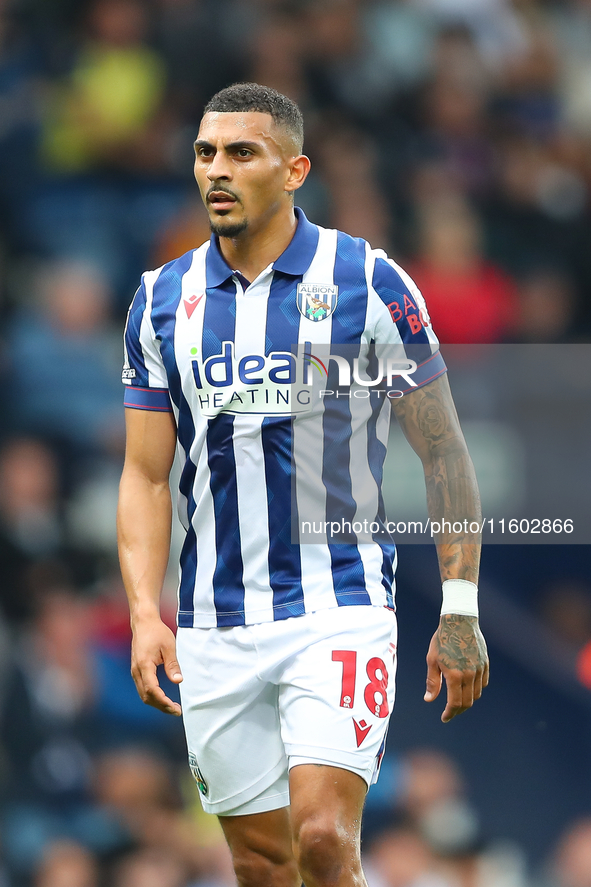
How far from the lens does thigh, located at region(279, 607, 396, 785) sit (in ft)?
11.5

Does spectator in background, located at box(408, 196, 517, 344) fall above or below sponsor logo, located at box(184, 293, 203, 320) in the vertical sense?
above

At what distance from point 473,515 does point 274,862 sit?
1236mm

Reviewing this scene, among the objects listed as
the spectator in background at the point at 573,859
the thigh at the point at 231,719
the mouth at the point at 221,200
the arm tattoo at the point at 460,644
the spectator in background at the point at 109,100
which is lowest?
the spectator in background at the point at 573,859

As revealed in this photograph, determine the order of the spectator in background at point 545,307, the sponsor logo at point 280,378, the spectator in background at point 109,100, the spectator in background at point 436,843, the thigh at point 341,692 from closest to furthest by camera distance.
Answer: the thigh at point 341,692 < the sponsor logo at point 280,378 < the spectator in background at point 436,843 < the spectator in background at point 545,307 < the spectator in background at point 109,100

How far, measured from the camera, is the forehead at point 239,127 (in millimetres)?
3764

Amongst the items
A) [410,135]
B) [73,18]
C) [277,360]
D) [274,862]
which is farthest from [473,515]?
[73,18]

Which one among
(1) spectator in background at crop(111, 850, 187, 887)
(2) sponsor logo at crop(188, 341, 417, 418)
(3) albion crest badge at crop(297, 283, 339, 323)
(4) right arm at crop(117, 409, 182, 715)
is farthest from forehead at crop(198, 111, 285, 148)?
(1) spectator in background at crop(111, 850, 187, 887)

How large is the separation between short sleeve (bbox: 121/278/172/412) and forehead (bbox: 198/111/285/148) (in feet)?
1.80

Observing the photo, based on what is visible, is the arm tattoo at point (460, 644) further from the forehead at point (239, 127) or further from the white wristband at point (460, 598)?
the forehead at point (239, 127)

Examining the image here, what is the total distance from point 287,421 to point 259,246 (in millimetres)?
587

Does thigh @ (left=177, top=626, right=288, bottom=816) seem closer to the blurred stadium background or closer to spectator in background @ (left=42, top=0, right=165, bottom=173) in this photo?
the blurred stadium background

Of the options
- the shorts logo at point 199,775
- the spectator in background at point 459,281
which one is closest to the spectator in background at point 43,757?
the shorts logo at point 199,775

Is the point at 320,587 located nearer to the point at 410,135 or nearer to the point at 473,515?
the point at 473,515

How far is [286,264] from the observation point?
12.7 ft
